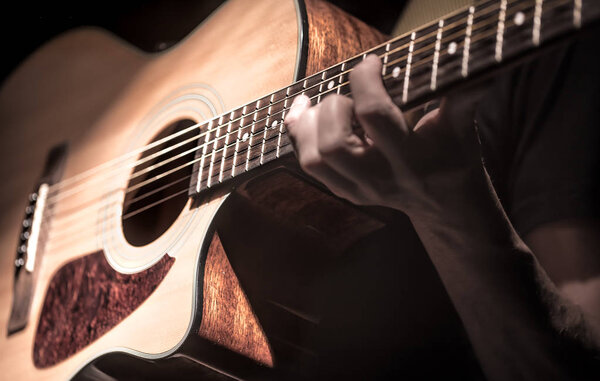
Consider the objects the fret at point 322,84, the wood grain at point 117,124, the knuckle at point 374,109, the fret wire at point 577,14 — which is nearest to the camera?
the fret wire at point 577,14

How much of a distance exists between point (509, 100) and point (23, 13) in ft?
4.14

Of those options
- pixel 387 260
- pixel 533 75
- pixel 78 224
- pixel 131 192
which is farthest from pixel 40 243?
pixel 533 75

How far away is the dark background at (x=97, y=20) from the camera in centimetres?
142

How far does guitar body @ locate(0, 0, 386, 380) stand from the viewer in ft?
2.47

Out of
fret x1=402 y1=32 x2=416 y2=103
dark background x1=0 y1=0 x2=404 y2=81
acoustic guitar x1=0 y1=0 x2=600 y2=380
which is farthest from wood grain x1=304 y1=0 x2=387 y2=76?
dark background x1=0 y1=0 x2=404 y2=81

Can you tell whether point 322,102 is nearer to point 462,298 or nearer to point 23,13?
point 462,298

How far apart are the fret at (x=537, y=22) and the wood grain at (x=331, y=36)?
342 mm

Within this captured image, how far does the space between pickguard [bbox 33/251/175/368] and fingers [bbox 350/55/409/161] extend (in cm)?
34

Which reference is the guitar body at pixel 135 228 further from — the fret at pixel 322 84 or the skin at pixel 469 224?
the skin at pixel 469 224

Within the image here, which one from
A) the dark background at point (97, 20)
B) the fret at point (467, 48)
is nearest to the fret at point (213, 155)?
the fret at point (467, 48)

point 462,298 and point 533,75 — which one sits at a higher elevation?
point 533,75

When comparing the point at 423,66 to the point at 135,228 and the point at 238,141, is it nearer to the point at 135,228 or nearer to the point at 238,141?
the point at 238,141

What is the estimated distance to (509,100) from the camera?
0.72 meters

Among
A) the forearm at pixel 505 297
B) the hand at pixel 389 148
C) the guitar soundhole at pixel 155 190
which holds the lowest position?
the forearm at pixel 505 297
